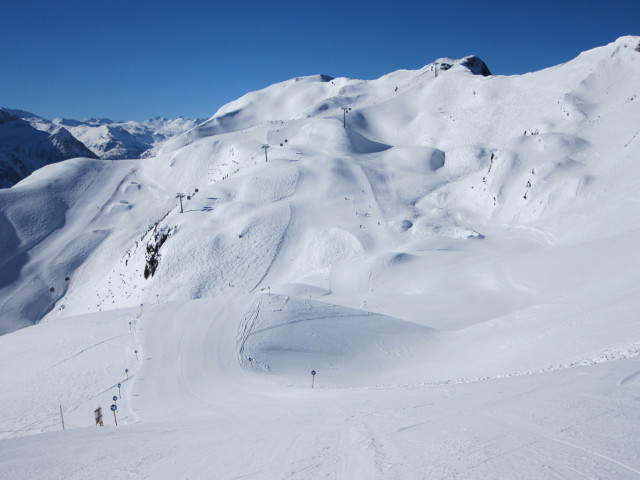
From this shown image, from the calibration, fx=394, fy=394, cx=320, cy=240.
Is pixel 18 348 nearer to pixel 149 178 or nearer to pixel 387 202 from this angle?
pixel 387 202

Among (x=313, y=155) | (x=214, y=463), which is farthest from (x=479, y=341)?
(x=313, y=155)

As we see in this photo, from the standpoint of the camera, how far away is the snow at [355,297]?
280 inches

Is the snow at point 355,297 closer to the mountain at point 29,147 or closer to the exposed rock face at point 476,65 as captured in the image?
the exposed rock face at point 476,65

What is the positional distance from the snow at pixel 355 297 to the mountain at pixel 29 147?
120746 millimetres

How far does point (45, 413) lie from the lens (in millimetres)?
15031

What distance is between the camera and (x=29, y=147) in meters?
184

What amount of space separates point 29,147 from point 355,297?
21162 centimetres

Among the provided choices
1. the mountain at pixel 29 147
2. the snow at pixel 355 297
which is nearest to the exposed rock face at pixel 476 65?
the snow at pixel 355 297

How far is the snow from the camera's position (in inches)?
280

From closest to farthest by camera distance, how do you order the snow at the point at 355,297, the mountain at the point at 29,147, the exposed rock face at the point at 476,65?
the snow at the point at 355,297
the exposed rock face at the point at 476,65
the mountain at the point at 29,147

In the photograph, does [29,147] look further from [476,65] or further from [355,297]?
[355,297]

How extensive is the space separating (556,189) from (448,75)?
52.6 meters

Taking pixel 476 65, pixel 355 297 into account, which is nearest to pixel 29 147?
pixel 476 65

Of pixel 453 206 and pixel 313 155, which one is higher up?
pixel 313 155
